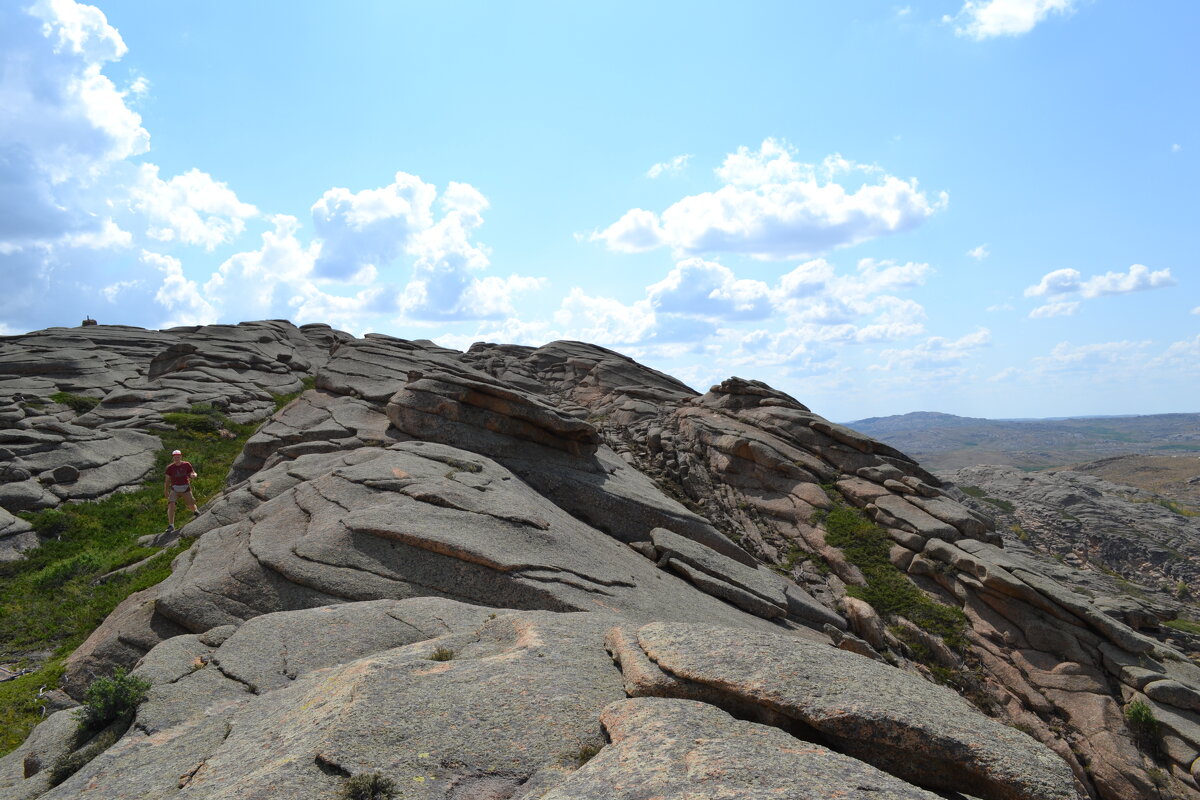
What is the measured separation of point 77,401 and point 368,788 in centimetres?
4503

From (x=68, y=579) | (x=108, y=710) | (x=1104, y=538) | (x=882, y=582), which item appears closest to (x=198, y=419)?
(x=68, y=579)

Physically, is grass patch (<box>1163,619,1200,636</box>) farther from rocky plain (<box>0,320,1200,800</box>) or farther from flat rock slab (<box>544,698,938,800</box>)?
flat rock slab (<box>544,698,938,800</box>)

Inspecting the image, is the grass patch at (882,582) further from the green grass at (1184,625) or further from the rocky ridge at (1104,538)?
the green grass at (1184,625)

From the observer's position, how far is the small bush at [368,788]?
7055 mm

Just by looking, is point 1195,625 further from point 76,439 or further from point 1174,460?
point 1174,460

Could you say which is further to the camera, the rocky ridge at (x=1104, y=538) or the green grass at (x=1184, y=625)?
the rocky ridge at (x=1104, y=538)

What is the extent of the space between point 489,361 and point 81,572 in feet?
158

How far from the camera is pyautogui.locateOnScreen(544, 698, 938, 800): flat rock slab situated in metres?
6.40

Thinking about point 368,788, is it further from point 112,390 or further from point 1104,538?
point 1104,538

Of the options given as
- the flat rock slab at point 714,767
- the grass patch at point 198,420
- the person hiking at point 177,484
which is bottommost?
the flat rock slab at point 714,767

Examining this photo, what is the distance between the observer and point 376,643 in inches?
493

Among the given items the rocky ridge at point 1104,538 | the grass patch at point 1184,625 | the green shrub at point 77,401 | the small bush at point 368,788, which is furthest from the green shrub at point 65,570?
the grass patch at point 1184,625

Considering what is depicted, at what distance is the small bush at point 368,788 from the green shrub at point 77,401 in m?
43.5

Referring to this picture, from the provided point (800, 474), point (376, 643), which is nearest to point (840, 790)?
point (376, 643)
